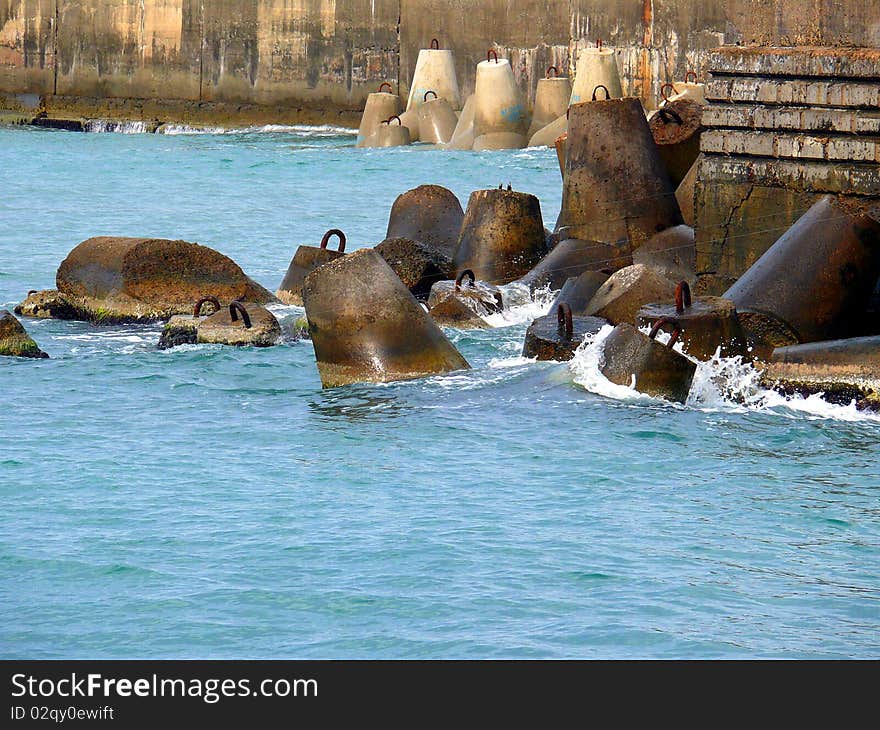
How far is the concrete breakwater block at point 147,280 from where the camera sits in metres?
14.6

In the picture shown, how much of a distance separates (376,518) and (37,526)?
Result: 1.76 m

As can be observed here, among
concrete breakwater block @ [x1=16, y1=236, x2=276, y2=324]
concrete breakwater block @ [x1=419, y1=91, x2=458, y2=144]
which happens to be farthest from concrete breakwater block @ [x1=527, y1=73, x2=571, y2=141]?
concrete breakwater block @ [x1=16, y1=236, x2=276, y2=324]

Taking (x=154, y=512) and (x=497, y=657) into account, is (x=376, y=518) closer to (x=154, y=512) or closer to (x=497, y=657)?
(x=154, y=512)

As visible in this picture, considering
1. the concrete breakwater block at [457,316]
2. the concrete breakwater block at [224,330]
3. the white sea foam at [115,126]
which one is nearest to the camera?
the concrete breakwater block at [224,330]

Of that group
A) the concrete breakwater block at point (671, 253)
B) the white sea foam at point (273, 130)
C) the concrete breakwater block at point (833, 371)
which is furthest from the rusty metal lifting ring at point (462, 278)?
the white sea foam at point (273, 130)

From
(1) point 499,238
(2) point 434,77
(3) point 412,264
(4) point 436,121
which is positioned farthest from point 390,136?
(3) point 412,264

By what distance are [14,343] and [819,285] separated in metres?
5.88

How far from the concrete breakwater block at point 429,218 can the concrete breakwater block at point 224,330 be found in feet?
11.1

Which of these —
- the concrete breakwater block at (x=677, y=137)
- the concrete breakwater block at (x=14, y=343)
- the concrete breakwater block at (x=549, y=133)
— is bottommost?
the concrete breakwater block at (x=14, y=343)

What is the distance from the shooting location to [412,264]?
15328mm

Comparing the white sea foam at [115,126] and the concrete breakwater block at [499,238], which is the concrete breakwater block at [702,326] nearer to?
the concrete breakwater block at [499,238]

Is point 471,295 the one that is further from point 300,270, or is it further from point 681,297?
point 681,297

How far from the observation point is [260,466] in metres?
10.3
